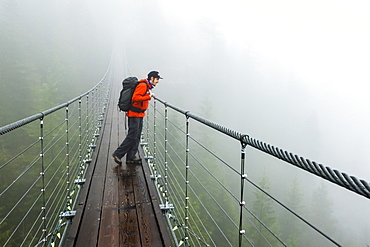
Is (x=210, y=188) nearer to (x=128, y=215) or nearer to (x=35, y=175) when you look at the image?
(x=35, y=175)

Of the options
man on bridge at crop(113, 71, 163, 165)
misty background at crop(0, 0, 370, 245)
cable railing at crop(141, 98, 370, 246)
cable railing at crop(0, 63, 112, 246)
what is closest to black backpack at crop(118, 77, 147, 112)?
man on bridge at crop(113, 71, 163, 165)

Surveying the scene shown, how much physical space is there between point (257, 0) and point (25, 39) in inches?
5334

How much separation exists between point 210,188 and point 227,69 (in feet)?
Answer: 152

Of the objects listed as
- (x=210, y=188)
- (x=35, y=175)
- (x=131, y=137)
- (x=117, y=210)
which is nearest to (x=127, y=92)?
(x=131, y=137)

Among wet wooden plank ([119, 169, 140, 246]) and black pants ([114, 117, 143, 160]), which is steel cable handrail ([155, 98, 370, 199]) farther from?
black pants ([114, 117, 143, 160])

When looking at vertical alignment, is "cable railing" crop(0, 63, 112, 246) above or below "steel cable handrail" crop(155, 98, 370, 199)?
below

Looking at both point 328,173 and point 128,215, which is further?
point 128,215

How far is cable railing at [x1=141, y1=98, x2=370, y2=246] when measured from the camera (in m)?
1.04

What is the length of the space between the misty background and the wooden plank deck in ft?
51.2

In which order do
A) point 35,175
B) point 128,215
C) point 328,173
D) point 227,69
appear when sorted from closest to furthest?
point 328,173 → point 128,215 → point 35,175 → point 227,69

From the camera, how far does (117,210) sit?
265cm

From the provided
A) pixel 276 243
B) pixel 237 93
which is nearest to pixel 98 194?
pixel 276 243

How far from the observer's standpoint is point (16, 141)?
1638 centimetres

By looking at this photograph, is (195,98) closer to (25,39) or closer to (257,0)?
(25,39)
